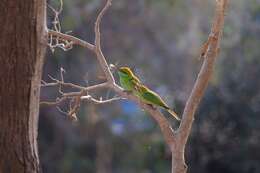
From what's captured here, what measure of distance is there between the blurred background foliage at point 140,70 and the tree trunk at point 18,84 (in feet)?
23.9

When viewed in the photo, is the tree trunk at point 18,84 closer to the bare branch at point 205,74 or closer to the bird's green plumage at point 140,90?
the bare branch at point 205,74

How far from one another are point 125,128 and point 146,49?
186cm

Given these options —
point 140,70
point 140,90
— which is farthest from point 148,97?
point 140,70

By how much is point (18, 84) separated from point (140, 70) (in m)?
11.5

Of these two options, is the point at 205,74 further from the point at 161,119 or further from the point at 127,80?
the point at 127,80

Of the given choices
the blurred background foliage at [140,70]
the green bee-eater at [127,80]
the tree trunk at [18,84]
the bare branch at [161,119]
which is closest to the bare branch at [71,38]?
the bare branch at [161,119]

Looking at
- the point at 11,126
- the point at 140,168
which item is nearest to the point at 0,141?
the point at 11,126

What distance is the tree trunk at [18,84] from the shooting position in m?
4.20

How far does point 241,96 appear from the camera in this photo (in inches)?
451

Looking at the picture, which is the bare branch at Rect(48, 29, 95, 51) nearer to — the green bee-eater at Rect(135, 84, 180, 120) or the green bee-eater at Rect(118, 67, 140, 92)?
the green bee-eater at Rect(135, 84, 180, 120)

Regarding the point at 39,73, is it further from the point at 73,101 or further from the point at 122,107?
the point at 122,107

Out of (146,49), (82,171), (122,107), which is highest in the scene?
(146,49)

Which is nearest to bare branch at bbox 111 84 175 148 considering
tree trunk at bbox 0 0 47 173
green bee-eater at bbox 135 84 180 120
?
green bee-eater at bbox 135 84 180 120

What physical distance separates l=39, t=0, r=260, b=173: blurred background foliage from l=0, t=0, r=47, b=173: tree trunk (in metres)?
7.28
